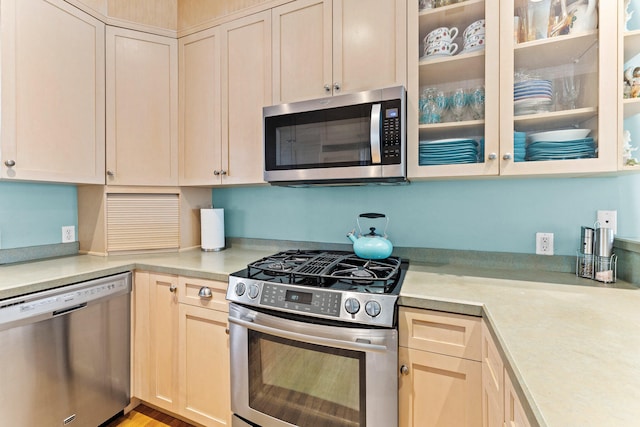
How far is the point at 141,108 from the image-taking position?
1.97m

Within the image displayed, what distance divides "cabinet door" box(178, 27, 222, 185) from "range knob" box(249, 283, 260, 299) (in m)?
0.89

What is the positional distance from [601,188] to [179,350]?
229cm

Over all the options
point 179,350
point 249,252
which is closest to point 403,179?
point 249,252

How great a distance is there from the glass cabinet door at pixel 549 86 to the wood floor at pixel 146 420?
2.20m

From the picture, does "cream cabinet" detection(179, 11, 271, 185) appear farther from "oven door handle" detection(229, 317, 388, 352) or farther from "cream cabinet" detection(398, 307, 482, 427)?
"cream cabinet" detection(398, 307, 482, 427)

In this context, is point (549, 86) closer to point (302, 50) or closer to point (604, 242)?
point (604, 242)

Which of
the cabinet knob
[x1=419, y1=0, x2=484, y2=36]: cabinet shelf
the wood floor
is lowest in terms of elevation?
the wood floor

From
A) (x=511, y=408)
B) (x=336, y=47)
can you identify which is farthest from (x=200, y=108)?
(x=511, y=408)

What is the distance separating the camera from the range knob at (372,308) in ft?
3.65

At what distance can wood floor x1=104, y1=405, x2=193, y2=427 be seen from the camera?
170 centimetres

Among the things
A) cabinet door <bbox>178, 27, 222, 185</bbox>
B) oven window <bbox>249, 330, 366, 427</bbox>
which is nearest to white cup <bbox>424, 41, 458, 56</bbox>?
cabinet door <bbox>178, 27, 222, 185</bbox>

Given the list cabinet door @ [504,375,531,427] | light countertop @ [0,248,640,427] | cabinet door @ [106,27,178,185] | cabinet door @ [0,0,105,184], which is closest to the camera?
light countertop @ [0,248,640,427]

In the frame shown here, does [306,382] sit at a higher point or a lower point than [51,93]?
lower

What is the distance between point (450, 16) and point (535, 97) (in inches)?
21.9
